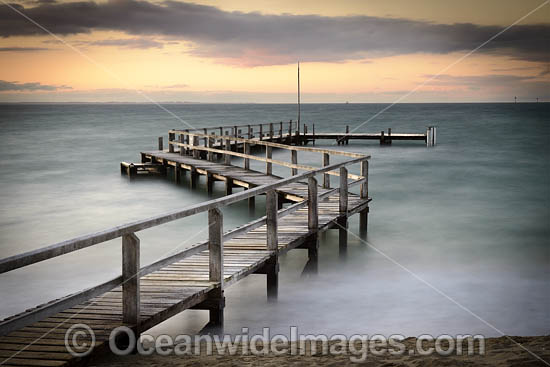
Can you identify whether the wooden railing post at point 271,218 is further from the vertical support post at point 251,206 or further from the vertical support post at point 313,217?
the vertical support post at point 251,206

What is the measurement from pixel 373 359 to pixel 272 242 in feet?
11.0

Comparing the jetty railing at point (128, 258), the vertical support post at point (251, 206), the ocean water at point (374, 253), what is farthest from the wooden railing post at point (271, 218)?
the vertical support post at point (251, 206)

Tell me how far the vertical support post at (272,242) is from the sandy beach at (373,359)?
2.91 m

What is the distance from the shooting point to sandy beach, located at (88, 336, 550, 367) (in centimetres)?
484

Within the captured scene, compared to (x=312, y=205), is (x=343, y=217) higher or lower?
lower

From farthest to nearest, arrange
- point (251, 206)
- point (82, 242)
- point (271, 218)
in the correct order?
point (251, 206) → point (271, 218) → point (82, 242)

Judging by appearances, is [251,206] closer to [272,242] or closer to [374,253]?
[374,253]

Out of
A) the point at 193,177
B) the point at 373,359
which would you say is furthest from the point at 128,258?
the point at 193,177

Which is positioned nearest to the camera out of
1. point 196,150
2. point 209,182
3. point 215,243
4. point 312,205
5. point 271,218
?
point 215,243

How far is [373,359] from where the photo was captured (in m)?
5.12

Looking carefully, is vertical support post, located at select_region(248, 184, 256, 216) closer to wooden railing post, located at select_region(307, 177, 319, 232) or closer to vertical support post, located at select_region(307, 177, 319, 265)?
vertical support post, located at select_region(307, 177, 319, 265)

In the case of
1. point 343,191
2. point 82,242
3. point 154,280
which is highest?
point 82,242

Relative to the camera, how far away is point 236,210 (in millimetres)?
17312

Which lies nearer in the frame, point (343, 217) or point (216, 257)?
point (216, 257)
